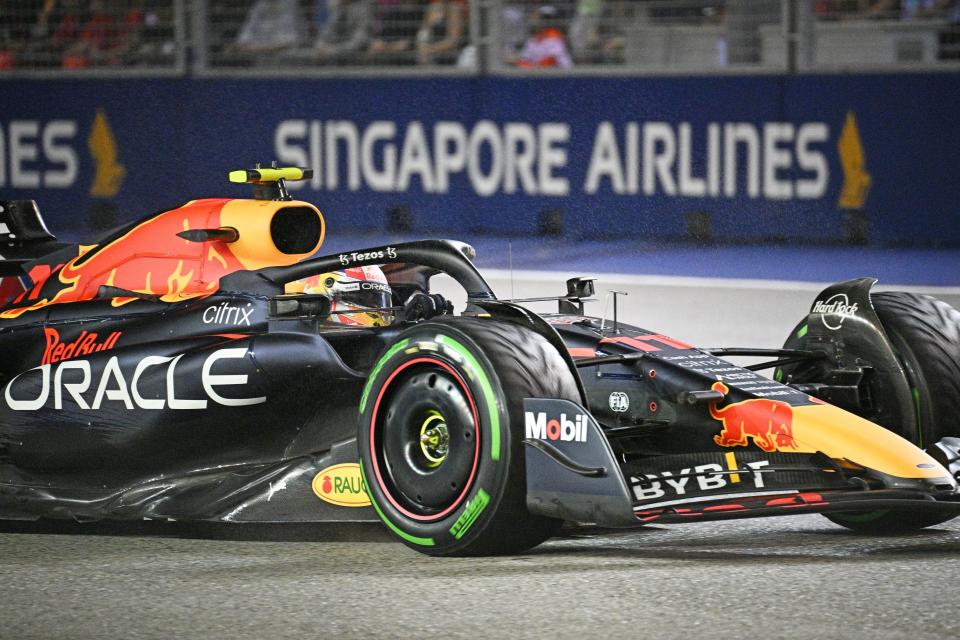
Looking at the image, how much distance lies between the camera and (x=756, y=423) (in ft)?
17.6

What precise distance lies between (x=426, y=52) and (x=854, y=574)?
1116cm

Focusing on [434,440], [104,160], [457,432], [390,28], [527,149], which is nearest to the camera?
[457,432]

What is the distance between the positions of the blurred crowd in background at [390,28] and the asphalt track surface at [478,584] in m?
9.03

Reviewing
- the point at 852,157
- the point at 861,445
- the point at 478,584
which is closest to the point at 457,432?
the point at 478,584

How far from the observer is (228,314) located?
6168mm

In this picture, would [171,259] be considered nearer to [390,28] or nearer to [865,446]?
[865,446]

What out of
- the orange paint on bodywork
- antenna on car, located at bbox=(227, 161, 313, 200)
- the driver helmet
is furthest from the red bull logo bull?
antenna on car, located at bbox=(227, 161, 313, 200)

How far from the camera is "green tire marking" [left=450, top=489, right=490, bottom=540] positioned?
5.15 m

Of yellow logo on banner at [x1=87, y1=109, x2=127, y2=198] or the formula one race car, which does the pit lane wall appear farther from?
the formula one race car

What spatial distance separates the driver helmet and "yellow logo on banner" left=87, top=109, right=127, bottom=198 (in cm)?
1078

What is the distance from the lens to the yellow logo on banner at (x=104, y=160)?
671 inches

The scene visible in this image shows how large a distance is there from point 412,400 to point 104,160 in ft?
40.3

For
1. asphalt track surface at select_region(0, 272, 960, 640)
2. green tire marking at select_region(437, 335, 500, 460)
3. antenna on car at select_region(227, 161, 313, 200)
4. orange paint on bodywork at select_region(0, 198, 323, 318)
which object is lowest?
asphalt track surface at select_region(0, 272, 960, 640)

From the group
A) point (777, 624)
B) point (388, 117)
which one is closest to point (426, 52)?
point (388, 117)
